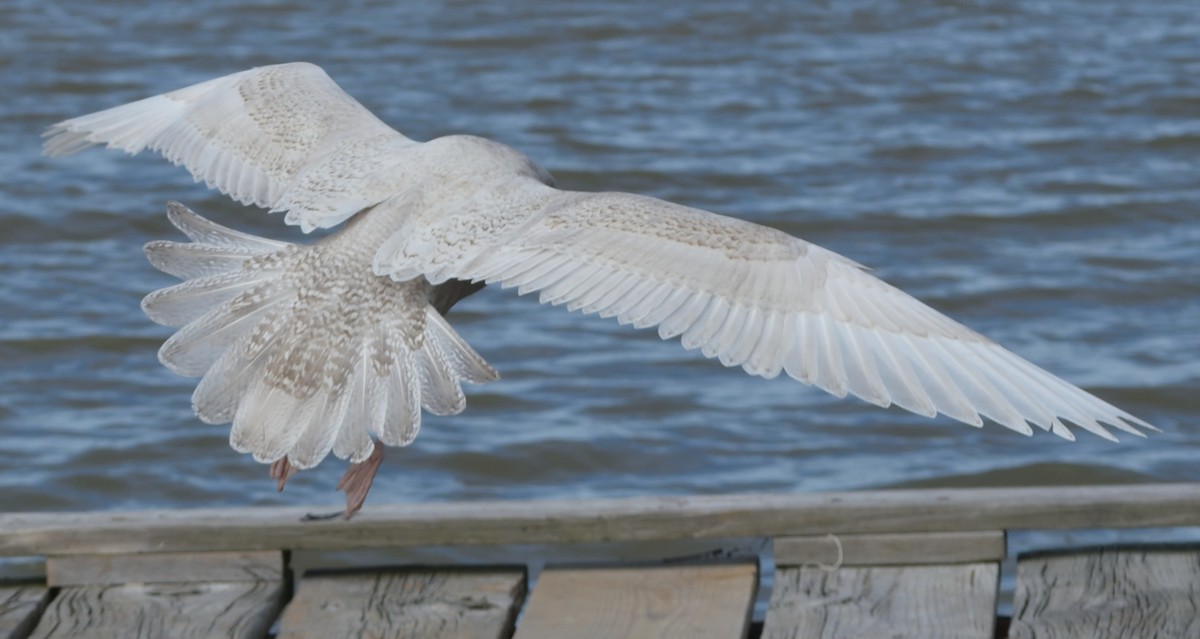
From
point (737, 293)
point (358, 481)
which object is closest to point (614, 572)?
point (358, 481)

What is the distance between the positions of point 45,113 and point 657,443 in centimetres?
553

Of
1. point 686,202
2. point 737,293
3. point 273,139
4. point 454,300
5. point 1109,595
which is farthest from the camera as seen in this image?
point 686,202

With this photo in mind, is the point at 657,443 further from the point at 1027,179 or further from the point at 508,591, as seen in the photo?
the point at 1027,179

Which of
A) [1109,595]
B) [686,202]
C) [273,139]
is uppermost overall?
[273,139]

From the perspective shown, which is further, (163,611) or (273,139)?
(273,139)

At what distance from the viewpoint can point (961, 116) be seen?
11602 millimetres

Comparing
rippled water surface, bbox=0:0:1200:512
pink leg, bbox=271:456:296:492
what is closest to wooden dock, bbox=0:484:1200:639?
pink leg, bbox=271:456:296:492

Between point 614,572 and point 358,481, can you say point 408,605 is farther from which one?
point 614,572

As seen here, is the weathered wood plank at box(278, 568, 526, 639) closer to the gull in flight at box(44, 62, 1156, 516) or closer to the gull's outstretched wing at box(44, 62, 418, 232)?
the gull in flight at box(44, 62, 1156, 516)

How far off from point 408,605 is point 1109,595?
1.44m

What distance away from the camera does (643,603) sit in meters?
4.14

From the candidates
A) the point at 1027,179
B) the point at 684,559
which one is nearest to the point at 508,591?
the point at 684,559

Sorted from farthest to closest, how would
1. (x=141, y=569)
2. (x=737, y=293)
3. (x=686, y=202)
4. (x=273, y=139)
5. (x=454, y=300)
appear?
(x=686, y=202)
(x=273, y=139)
(x=454, y=300)
(x=141, y=569)
(x=737, y=293)

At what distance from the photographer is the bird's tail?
3998mm
